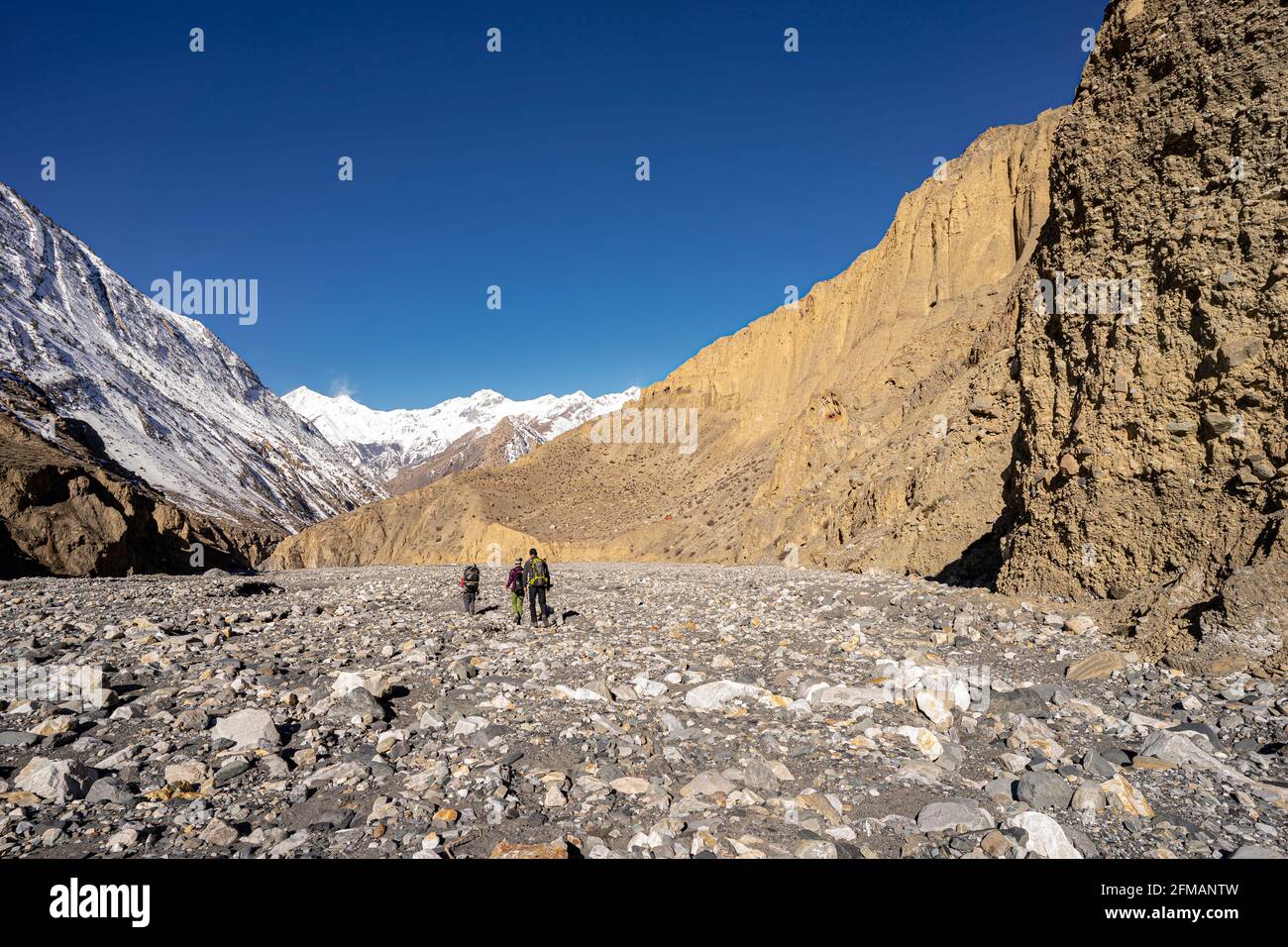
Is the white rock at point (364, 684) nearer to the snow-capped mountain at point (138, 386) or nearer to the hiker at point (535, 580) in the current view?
the hiker at point (535, 580)

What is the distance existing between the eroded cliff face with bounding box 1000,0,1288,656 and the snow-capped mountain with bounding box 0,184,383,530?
97202 mm

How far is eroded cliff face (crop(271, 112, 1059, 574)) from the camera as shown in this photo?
21.7 meters

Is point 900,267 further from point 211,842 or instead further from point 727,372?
point 211,842

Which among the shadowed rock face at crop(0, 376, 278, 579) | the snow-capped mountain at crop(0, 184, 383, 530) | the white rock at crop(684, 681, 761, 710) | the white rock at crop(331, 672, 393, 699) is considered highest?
the snow-capped mountain at crop(0, 184, 383, 530)

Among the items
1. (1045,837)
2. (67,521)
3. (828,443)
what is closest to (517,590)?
(1045,837)

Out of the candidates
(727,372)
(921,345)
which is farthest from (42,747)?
(727,372)

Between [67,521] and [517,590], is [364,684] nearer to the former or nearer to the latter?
[517,590]

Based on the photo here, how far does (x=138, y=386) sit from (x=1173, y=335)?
16069cm

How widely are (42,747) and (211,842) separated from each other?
2501 millimetres

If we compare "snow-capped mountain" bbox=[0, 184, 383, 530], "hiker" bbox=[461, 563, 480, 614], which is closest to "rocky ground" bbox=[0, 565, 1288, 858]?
"hiker" bbox=[461, 563, 480, 614]

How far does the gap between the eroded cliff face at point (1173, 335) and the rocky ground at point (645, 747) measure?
109 cm

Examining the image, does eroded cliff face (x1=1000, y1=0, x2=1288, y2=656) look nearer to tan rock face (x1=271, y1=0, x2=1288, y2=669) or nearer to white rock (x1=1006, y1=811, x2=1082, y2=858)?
tan rock face (x1=271, y1=0, x2=1288, y2=669)

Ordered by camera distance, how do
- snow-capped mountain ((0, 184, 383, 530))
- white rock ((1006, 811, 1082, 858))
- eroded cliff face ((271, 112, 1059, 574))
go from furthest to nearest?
snow-capped mountain ((0, 184, 383, 530)) < eroded cliff face ((271, 112, 1059, 574)) < white rock ((1006, 811, 1082, 858))

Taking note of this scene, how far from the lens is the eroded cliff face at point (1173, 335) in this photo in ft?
23.6
